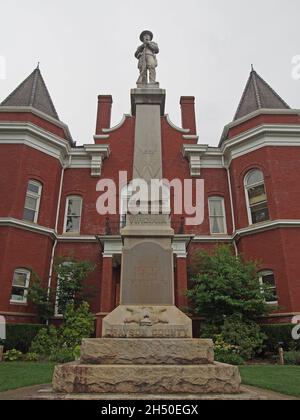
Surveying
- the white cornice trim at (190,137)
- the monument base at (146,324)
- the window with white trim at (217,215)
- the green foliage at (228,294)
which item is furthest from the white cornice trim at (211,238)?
the monument base at (146,324)

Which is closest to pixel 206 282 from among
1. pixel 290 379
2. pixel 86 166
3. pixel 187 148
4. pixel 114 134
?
pixel 290 379

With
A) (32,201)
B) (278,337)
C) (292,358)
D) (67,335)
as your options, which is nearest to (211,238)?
(278,337)

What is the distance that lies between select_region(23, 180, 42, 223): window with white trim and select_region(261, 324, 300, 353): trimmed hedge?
11805 millimetres

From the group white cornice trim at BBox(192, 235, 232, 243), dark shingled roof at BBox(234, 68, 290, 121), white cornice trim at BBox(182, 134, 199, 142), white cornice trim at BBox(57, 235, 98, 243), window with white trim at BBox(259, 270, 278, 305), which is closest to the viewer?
window with white trim at BBox(259, 270, 278, 305)

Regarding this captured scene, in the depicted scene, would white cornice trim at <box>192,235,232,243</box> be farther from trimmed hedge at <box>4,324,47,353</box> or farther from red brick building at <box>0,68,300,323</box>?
trimmed hedge at <box>4,324,47,353</box>

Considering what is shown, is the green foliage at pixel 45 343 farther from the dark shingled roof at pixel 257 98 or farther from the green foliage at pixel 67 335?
the dark shingled roof at pixel 257 98

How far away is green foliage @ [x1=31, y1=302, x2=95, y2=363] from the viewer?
12.5 m

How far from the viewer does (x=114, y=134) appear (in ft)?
66.7

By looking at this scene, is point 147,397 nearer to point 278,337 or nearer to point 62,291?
point 278,337

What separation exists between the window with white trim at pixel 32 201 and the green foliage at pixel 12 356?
642 cm

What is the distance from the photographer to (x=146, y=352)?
5.12 metres

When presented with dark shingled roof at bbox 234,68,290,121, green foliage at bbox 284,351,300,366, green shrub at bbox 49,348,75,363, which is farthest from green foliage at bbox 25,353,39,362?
dark shingled roof at bbox 234,68,290,121

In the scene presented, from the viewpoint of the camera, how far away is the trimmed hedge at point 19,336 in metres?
13.1

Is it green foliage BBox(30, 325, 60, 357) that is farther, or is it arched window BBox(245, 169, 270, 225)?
arched window BBox(245, 169, 270, 225)
